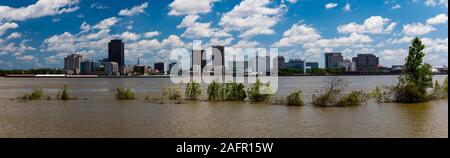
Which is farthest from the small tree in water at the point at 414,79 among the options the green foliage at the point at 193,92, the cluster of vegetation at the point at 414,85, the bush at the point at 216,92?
the green foliage at the point at 193,92

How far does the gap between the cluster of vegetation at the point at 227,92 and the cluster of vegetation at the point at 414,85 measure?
48.8 ft

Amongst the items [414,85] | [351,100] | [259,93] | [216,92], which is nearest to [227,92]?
[216,92]

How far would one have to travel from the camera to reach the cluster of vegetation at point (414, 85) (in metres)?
51.8

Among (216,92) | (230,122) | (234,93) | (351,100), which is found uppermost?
(216,92)

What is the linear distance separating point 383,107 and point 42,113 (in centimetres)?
3141

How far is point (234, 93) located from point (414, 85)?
19.9 meters

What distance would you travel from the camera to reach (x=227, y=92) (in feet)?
182

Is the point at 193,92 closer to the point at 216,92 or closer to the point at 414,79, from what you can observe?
the point at 216,92

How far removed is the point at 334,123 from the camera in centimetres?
3306
